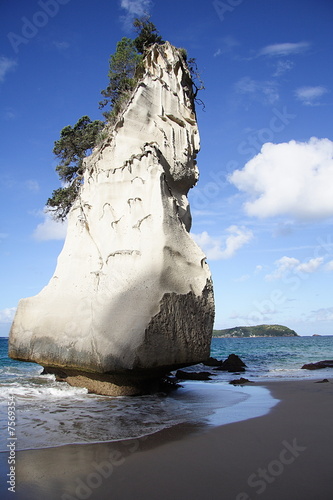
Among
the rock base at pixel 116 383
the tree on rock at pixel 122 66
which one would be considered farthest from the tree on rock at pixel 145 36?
the rock base at pixel 116 383

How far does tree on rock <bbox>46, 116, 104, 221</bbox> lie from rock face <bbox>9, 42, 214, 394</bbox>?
2791 millimetres

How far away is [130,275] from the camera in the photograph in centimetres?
809

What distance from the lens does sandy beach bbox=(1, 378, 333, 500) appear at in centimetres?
291

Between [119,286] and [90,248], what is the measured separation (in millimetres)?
Answer: 2058

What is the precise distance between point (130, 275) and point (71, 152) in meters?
8.35

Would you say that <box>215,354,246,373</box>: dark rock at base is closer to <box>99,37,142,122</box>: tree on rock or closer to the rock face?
the rock face

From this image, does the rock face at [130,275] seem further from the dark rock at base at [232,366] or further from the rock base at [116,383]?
the dark rock at base at [232,366]

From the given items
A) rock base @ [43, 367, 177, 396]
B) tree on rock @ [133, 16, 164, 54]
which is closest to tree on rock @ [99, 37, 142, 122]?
tree on rock @ [133, 16, 164, 54]

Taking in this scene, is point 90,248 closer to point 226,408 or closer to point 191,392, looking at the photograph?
point 191,392

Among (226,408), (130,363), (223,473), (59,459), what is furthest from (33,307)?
(223,473)

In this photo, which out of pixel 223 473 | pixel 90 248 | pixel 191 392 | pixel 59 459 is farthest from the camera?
pixel 90 248

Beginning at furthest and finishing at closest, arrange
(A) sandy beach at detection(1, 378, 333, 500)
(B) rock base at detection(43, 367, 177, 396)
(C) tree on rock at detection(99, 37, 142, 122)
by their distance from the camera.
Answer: (C) tree on rock at detection(99, 37, 142, 122), (B) rock base at detection(43, 367, 177, 396), (A) sandy beach at detection(1, 378, 333, 500)

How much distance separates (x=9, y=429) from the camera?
4.87 metres

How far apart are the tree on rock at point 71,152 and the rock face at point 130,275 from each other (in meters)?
2.79
